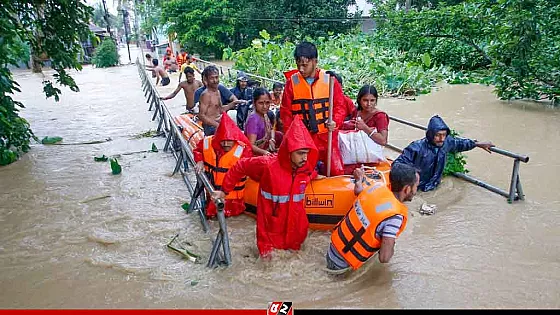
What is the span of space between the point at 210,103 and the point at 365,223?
3.53 metres

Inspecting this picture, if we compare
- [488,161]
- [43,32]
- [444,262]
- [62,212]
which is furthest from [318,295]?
[43,32]

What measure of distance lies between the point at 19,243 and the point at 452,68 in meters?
15.0

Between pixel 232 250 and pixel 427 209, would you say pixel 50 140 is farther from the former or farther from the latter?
pixel 427 209

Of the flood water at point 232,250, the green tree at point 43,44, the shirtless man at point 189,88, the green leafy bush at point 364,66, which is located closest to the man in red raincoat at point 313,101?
the flood water at point 232,250

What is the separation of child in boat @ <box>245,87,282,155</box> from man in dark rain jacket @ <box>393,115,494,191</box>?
4.77ft

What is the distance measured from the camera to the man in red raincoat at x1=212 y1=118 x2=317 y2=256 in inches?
122

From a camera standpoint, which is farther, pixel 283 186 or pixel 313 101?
pixel 313 101

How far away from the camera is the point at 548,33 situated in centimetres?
941

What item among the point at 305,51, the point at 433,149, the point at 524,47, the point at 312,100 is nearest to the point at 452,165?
the point at 433,149

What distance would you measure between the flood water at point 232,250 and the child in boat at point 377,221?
378 millimetres

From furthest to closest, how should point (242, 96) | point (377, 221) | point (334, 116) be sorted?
point (242, 96)
point (334, 116)
point (377, 221)

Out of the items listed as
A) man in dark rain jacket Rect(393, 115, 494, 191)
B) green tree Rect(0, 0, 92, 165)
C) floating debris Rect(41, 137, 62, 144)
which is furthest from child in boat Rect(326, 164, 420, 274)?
floating debris Rect(41, 137, 62, 144)

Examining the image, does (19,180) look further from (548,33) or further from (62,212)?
(548,33)

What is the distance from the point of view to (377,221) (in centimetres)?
278
